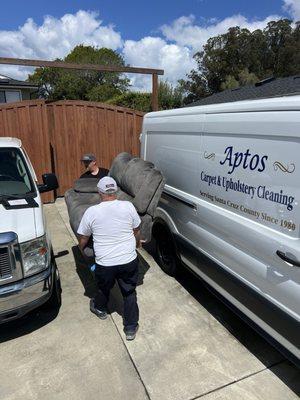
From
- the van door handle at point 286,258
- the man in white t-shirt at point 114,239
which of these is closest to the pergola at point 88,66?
the man in white t-shirt at point 114,239

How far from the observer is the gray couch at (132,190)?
13.6 feet

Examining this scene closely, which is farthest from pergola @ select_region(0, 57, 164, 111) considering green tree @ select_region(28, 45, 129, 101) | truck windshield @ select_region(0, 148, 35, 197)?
green tree @ select_region(28, 45, 129, 101)

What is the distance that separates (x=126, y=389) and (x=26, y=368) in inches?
37.9

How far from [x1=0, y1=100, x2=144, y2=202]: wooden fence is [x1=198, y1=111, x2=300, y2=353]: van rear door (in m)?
6.05

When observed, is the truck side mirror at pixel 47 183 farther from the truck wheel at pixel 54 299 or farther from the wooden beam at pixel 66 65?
the wooden beam at pixel 66 65

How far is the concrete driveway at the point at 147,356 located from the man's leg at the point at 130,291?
147 millimetres

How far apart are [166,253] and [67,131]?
17.3ft

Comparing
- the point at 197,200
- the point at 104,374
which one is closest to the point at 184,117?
the point at 197,200

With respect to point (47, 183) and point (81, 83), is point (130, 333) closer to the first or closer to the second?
point (47, 183)

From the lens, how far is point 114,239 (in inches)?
132

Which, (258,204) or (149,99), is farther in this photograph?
(149,99)

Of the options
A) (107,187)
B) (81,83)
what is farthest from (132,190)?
Result: (81,83)

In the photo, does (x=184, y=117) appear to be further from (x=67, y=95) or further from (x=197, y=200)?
(x=67, y=95)

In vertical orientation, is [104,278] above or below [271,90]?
below
